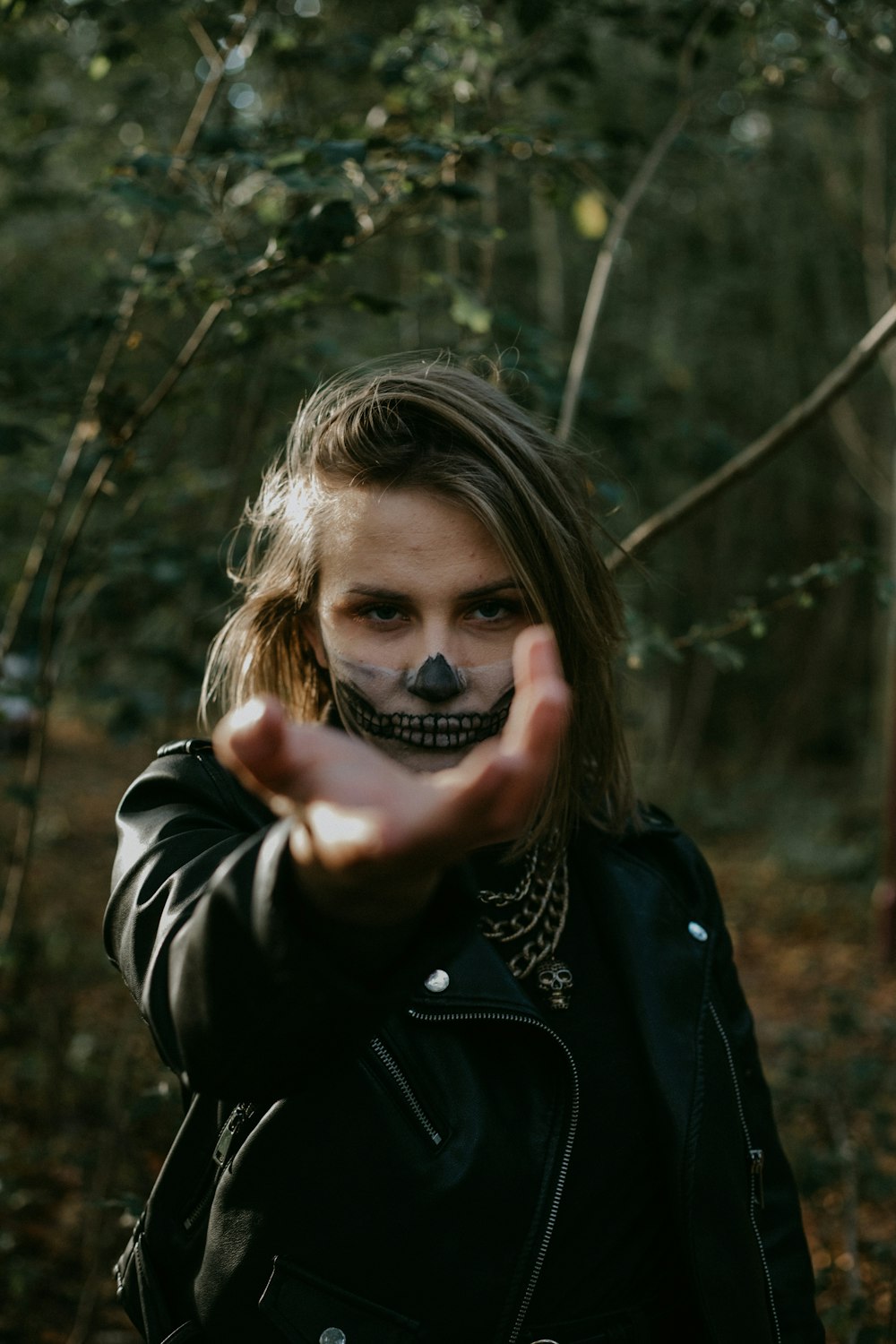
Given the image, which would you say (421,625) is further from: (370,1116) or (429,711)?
(370,1116)

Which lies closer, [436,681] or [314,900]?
[314,900]

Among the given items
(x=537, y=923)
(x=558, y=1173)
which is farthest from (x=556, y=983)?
(x=558, y=1173)

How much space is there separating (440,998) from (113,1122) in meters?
1.76

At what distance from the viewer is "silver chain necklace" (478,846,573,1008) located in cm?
154

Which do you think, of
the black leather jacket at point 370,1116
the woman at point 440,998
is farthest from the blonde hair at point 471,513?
the black leather jacket at point 370,1116

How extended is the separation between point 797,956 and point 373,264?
17.6 feet

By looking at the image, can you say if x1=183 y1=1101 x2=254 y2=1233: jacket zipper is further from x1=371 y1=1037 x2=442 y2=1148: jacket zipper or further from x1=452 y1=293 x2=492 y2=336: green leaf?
x1=452 y1=293 x2=492 y2=336: green leaf

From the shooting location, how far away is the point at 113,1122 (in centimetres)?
269

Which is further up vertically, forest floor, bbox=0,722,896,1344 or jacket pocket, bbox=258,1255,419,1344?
jacket pocket, bbox=258,1255,419,1344

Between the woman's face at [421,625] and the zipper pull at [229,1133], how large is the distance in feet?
1.55

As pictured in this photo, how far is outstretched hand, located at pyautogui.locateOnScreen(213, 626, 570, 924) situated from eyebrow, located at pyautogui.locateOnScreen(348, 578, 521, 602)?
1.76 ft

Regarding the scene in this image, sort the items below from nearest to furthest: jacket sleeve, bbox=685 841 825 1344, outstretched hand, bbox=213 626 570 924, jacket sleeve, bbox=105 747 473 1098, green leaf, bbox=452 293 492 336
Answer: outstretched hand, bbox=213 626 570 924 < jacket sleeve, bbox=105 747 473 1098 < jacket sleeve, bbox=685 841 825 1344 < green leaf, bbox=452 293 492 336

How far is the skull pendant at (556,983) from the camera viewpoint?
1523mm

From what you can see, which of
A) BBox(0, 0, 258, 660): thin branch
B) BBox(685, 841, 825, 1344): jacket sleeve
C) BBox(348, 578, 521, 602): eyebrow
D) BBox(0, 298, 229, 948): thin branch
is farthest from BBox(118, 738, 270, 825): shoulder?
Result: BBox(0, 0, 258, 660): thin branch
